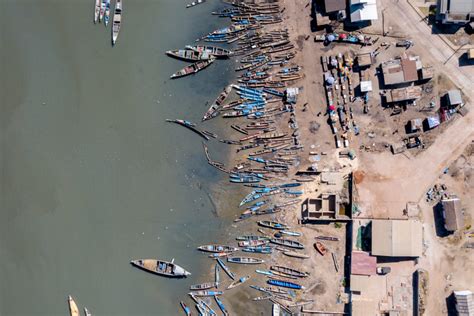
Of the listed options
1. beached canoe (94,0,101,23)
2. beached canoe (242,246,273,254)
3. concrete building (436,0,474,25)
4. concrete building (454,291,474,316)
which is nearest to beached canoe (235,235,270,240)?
beached canoe (242,246,273,254)

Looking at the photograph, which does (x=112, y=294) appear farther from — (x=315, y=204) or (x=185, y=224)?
(x=315, y=204)

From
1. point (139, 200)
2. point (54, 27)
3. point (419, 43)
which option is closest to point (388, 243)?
point (419, 43)

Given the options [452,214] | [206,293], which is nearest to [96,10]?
[206,293]

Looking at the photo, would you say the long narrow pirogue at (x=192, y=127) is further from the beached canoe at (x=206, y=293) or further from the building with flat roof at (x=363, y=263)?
the building with flat roof at (x=363, y=263)

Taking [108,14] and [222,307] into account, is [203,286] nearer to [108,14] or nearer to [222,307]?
[222,307]

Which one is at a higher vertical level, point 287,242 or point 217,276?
point 287,242

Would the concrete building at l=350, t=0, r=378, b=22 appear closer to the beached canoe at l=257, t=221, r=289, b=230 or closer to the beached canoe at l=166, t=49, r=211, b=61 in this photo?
the beached canoe at l=166, t=49, r=211, b=61
